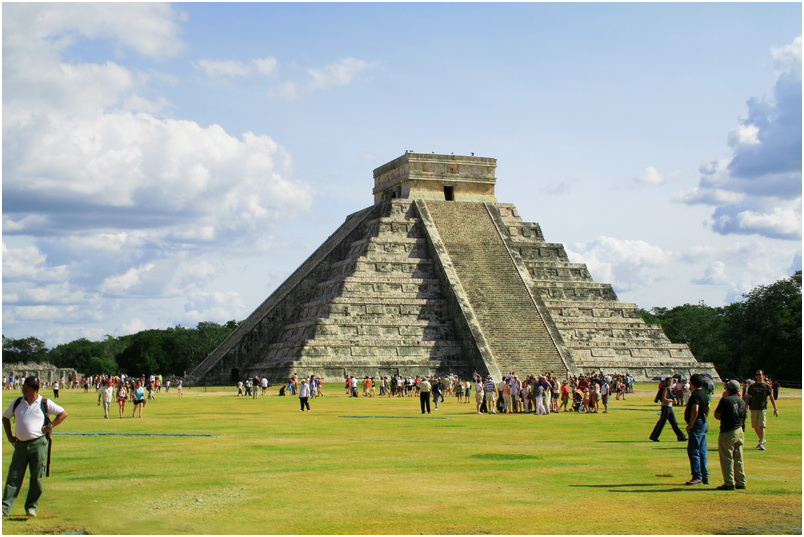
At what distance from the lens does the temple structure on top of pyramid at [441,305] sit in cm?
4500

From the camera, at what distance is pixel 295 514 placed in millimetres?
10375

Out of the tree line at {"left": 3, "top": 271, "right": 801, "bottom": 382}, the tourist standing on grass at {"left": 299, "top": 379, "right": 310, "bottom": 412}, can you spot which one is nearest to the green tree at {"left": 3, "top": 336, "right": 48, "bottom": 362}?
the tree line at {"left": 3, "top": 271, "right": 801, "bottom": 382}

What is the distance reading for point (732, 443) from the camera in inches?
470

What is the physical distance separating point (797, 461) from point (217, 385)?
39.6 meters

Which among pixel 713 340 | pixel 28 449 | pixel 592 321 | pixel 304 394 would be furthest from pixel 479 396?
pixel 713 340

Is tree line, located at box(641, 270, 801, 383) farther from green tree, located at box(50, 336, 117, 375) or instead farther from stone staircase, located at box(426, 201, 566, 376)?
green tree, located at box(50, 336, 117, 375)

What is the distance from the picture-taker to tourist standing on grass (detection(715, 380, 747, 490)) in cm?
1192

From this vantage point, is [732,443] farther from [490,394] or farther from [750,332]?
[750,332]

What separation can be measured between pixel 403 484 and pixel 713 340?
71.7 metres

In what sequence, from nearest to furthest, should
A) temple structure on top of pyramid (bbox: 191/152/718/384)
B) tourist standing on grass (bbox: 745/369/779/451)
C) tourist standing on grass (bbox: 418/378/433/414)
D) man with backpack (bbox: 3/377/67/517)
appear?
man with backpack (bbox: 3/377/67/517)
tourist standing on grass (bbox: 745/369/779/451)
tourist standing on grass (bbox: 418/378/433/414)
temple structure on top of pyramid (bbox: 191/152/718/384)

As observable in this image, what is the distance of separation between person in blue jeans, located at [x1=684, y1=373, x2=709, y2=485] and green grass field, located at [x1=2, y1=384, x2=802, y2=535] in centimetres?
27

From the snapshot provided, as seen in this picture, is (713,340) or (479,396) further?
(713,340)

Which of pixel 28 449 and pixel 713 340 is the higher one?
pixel 713 340

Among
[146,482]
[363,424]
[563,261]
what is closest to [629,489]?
[146,482]
